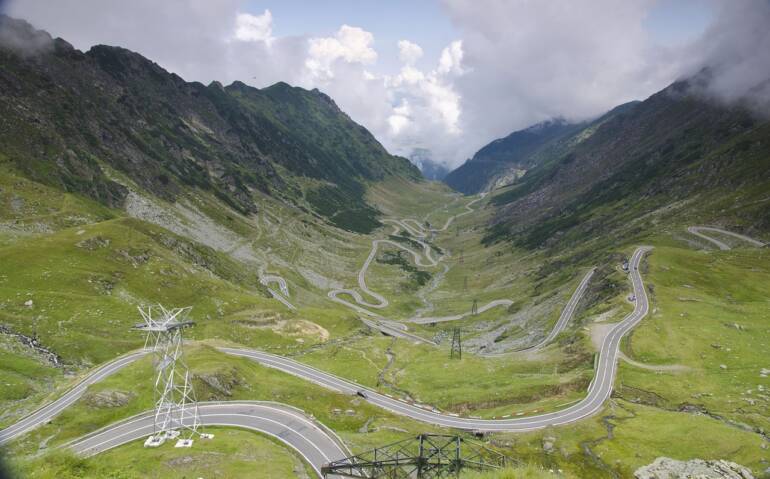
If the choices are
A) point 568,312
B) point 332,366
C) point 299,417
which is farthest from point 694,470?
point 568,312

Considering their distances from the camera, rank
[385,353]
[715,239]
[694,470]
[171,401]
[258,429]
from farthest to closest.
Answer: [715,239] < [385,353] < [258,429] < [171,401] < [694,470]

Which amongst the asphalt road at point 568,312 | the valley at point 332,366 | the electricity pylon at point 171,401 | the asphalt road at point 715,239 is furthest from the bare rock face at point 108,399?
the asphalt road at point 715,239

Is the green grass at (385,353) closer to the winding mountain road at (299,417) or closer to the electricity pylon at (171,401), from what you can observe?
the winding mountain road at (299,417)

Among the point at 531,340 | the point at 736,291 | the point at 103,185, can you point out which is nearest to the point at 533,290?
the point at 531,340

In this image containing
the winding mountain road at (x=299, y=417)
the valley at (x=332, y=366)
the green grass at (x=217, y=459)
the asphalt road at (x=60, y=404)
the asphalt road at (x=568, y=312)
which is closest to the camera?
the green grass at (x=217, y=459)

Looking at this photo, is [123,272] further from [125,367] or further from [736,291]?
[736,291]

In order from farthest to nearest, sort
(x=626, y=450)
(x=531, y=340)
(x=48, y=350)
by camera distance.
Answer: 1. (x=531, y=340)
2. (x=48, y=350)
3. (x=626, y=450)

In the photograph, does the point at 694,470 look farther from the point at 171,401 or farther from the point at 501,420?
the point at 171,401
